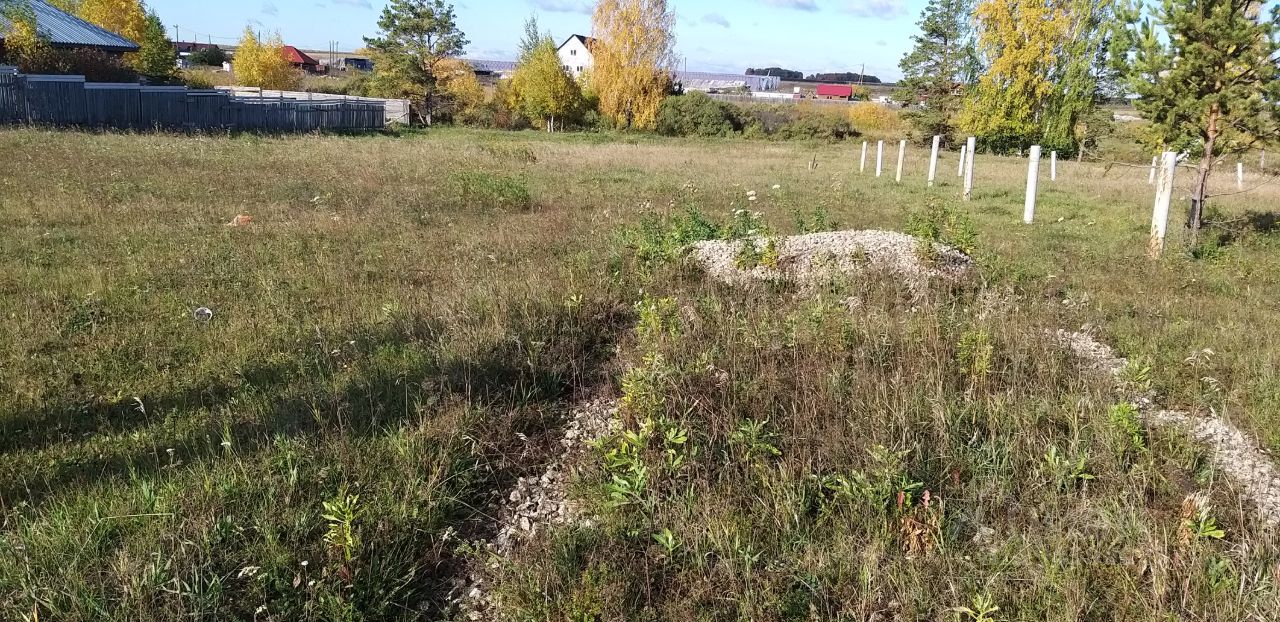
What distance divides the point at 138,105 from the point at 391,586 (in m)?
26.2

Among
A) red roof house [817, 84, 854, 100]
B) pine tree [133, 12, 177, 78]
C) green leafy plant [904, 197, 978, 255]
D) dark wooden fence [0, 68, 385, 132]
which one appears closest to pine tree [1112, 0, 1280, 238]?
green leafy plant [904, 197, 978, 255]

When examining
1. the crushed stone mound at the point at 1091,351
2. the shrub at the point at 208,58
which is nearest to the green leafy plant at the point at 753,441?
the crushed stone mound at the point at 1091,351

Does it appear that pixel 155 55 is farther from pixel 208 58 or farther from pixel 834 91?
pixel 834 91

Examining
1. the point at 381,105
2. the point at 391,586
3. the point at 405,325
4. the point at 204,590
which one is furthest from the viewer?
the point at 381,105

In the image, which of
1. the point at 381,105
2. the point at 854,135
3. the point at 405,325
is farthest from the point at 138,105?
the point at 854,135

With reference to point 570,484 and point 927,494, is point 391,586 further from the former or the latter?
point 927,494

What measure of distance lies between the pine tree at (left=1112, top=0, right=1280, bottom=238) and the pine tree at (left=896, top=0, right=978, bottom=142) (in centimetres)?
2825

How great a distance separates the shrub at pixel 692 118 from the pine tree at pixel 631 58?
601 millimetres

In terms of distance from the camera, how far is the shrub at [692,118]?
137ft

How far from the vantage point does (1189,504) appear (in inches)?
119

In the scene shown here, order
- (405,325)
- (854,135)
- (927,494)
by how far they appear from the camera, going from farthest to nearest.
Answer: (854,135) → (405,325) → (927,494)

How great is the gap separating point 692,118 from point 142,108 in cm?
2603

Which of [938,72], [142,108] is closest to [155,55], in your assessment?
[142,108]

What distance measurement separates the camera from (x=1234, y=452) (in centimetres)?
366
